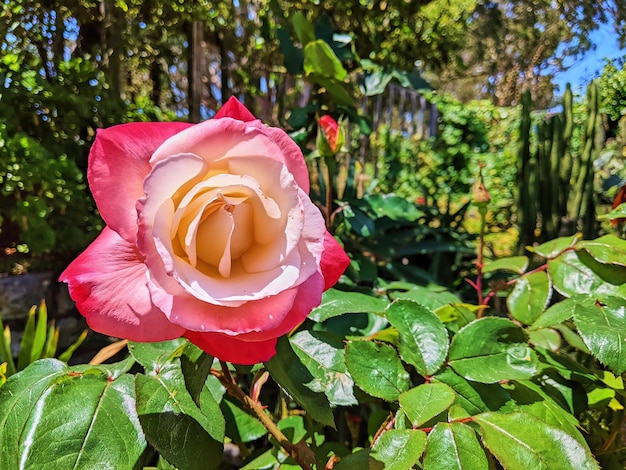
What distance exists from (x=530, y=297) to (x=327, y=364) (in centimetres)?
37

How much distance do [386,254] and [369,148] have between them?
176cm

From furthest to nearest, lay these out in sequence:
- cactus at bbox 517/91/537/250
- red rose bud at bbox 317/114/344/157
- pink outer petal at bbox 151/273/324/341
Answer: cactus at bbox 517/91/537/250 → red rose bud at bbox 317/114/344/157 → pink outer petal at bbox 151/273/324/341

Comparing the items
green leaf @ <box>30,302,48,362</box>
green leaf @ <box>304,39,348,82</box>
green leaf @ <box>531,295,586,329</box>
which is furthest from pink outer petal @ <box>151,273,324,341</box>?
green leaf @ <box>30,302,48,362</box>

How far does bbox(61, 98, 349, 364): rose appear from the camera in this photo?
0.35 m

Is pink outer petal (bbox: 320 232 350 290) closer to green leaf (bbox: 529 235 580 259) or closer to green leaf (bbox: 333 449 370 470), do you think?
green leaf (bbox: 333 449 370 470)

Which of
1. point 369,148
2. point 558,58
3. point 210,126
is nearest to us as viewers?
point 210,126

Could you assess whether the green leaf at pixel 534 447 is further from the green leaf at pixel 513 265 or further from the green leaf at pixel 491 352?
the green leaf at pixel 513 265

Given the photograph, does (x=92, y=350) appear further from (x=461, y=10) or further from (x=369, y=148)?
(x=461, y=10)

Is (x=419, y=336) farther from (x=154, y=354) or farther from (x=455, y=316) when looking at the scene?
(x=154, y=354)

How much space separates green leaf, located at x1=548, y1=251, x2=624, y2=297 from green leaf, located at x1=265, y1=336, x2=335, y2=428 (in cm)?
43

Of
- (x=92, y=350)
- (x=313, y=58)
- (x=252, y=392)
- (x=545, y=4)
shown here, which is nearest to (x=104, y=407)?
(x=252, y=392)

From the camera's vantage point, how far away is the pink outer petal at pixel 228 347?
0.36 meters

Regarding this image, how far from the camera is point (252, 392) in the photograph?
60cm

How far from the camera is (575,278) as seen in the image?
677 mm
